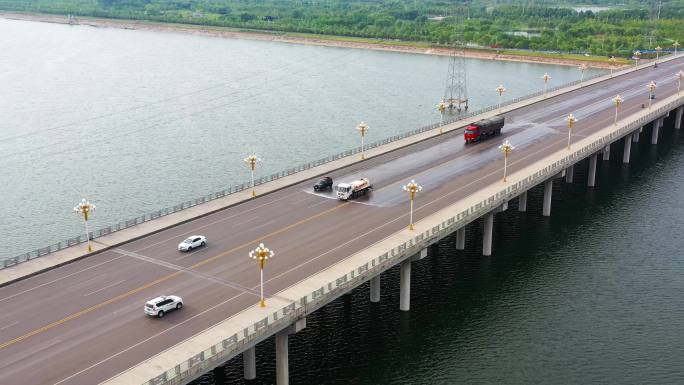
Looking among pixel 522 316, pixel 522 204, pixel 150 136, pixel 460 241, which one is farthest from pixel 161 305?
pixel 150 136

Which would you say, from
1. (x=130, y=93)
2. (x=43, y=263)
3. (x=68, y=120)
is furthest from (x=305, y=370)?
(x=130, y=93)

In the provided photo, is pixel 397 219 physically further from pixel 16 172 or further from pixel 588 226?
pixel 16 172

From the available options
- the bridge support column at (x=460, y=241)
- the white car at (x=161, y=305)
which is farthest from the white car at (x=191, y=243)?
the bridge support column at (x=460, y=241)

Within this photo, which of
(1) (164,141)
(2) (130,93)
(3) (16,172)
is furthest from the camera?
(2) (130,93)

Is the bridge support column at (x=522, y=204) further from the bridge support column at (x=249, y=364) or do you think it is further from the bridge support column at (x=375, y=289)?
the bridge support column at (x=249, y=364)

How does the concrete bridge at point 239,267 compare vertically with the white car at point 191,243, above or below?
below

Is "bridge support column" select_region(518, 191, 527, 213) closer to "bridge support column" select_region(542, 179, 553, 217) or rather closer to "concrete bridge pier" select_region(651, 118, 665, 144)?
"bridge support column" select_region(542, 179, 553, 217)

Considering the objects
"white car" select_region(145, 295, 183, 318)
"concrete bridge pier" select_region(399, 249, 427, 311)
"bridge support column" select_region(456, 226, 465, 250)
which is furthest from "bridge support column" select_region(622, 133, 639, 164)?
"white car" select_region(145, 295, 183, 318)
